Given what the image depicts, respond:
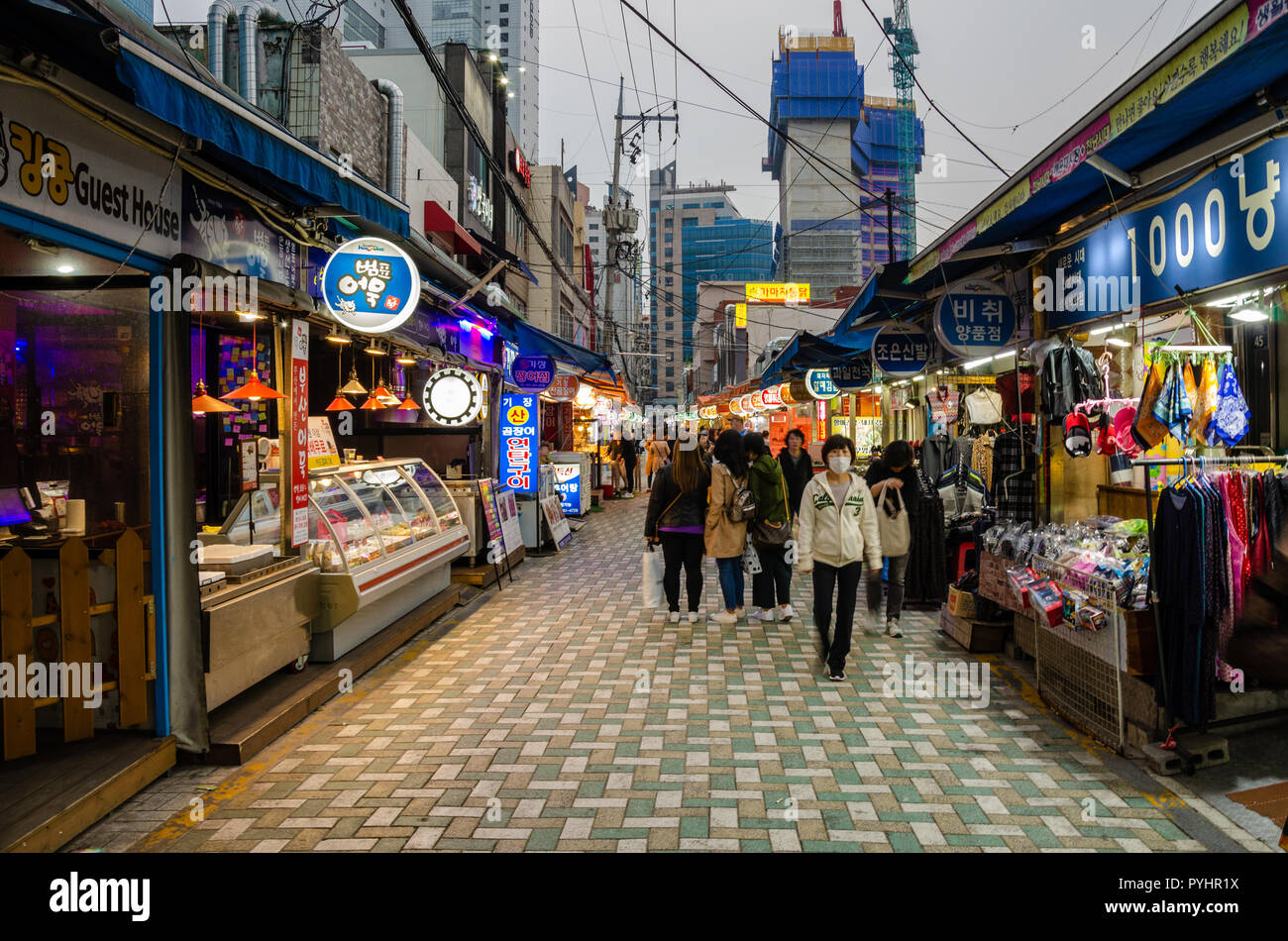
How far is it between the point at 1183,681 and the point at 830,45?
8384cm

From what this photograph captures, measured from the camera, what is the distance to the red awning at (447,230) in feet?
61.1

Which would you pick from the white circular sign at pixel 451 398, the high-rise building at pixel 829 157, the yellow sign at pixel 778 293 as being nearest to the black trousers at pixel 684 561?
the white circular sign at pixel 451 398

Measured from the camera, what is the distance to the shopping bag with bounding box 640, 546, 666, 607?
8.57 meters

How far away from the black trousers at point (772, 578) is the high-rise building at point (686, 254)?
91.8m

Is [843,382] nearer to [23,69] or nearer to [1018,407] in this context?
[1018,407]

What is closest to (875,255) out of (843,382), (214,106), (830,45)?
(830,45)

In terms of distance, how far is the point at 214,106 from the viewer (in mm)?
3842

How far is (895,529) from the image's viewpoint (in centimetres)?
753

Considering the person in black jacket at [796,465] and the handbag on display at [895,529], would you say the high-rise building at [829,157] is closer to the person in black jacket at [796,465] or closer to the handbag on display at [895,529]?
the person in black jacket at [796,465]

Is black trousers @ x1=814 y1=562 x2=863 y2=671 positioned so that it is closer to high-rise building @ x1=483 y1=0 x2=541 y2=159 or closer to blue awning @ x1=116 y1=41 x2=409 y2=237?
blue awning @ x1=116 y1=41 x2=409 y2=237

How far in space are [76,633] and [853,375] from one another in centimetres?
1289

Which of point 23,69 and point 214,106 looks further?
point 214,106

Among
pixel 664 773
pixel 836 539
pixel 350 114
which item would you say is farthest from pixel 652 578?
pixel 350 114

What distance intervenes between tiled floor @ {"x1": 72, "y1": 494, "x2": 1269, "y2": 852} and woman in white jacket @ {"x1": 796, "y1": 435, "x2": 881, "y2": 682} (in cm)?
45
